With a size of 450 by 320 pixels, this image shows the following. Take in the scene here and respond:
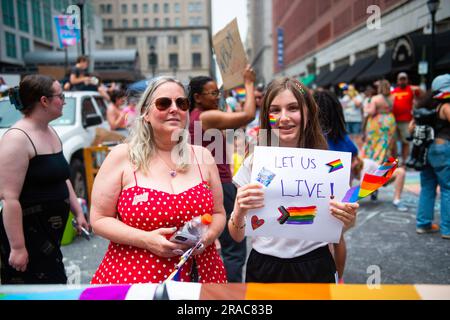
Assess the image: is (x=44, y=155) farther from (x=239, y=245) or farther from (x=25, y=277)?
(x=239, y=245)

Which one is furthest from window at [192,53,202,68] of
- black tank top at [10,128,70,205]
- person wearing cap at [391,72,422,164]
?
black tank top at [10,128,70,205]

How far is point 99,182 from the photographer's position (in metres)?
1.84

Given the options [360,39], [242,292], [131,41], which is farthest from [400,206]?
[131,41]

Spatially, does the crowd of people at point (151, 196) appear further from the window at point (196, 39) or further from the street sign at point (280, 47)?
the window at point (196, 39)

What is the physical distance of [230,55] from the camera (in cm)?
309

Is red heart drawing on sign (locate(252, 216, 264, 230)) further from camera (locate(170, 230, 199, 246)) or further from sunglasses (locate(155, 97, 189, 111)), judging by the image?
sunglasses (locate(155, 97, 189, 111))

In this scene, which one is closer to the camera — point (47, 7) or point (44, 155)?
point (44, 155)

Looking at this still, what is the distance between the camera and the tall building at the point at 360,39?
5113 mm

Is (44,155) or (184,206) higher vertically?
(44,155)

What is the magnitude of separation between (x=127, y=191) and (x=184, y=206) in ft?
0.93

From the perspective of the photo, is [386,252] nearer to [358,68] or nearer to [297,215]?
[297,215]

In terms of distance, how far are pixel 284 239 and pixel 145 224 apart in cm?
70

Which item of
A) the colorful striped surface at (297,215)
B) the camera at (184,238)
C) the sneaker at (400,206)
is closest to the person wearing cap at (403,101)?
the sneaker at (400,206)
